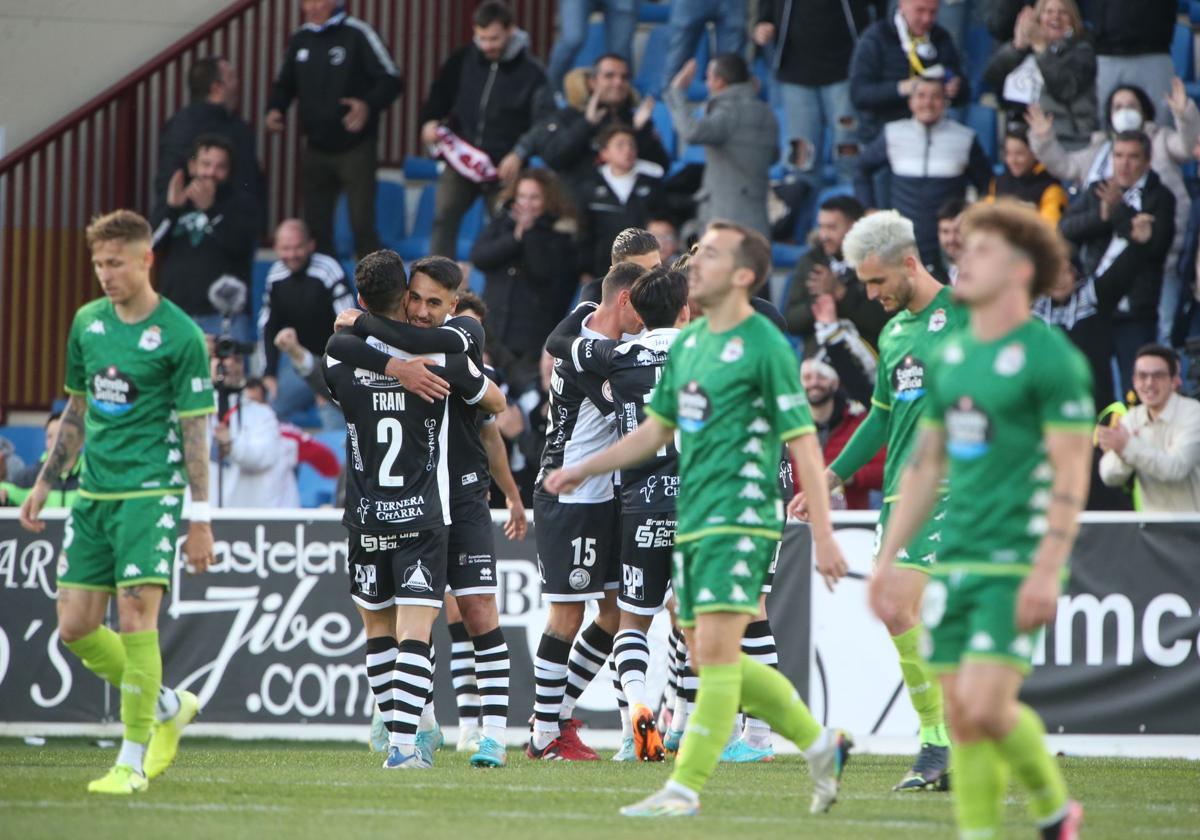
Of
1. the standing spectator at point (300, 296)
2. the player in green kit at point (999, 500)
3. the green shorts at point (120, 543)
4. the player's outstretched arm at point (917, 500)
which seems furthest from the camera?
the standing spectator at point (300, 296)

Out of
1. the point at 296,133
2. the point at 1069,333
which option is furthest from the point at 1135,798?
the point at 296,133

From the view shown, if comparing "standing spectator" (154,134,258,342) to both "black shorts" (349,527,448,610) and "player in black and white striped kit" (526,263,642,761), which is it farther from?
"black shorts" (349,527,448,610)

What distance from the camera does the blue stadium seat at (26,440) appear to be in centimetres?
1579

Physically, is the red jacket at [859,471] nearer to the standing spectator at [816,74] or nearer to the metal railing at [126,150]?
the standing spectator at [816,74]

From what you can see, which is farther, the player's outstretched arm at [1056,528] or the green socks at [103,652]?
the green socks at [103,652]

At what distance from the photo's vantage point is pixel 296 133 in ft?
56.0

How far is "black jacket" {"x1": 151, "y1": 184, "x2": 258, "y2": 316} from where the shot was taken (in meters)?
14.9

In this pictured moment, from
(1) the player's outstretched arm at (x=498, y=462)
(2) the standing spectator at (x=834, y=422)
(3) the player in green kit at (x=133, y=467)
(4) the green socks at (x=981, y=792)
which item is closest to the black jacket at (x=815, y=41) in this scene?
(2) the standing spectator at (x=834, y=422)

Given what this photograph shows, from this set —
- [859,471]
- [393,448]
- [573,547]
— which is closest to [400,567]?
[393,448]

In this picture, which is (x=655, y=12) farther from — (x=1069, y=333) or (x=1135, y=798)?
(x=1135, y=798)

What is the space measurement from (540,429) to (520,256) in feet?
6.80

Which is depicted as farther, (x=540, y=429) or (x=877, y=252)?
(x=540, y=429)

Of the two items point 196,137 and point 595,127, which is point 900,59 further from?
point 196,137

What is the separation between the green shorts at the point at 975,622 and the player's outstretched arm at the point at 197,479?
3.31m
